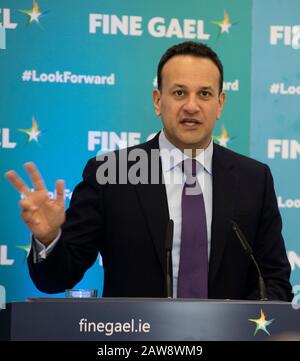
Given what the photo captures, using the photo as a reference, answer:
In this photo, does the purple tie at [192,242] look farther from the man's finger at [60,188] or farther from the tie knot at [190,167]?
the man's finger at [60,188]

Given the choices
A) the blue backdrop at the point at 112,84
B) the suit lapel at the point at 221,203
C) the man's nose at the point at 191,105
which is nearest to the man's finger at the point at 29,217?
the suit lapel at the point at 221,203

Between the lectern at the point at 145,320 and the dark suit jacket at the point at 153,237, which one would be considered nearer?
the lectern at the point at 145,320

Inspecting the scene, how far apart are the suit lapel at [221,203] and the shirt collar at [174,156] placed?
1.2 inches

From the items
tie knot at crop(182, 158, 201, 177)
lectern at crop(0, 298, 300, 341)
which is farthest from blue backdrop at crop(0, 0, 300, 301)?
lectern at crop(0, 298, 300, 341)

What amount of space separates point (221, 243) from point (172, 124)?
55 centimetres

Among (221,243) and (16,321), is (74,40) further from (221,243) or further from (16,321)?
(16,321)

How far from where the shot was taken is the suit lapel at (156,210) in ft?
9.02

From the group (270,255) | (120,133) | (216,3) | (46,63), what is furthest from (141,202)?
(216,3)

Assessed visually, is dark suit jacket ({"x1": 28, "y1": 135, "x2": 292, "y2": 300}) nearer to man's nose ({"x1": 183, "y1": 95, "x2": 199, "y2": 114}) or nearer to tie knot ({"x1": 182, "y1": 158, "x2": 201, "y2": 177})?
tie knot ({"x1": 182, "y1": 158, "x2": 201, "y2": 177})

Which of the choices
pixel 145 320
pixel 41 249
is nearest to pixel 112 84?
pixel 41 249

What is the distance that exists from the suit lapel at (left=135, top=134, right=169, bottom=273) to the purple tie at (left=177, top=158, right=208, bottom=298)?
76 mm

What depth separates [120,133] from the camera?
376 centimetres

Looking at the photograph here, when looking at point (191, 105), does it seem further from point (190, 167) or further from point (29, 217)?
point (29, 217)
